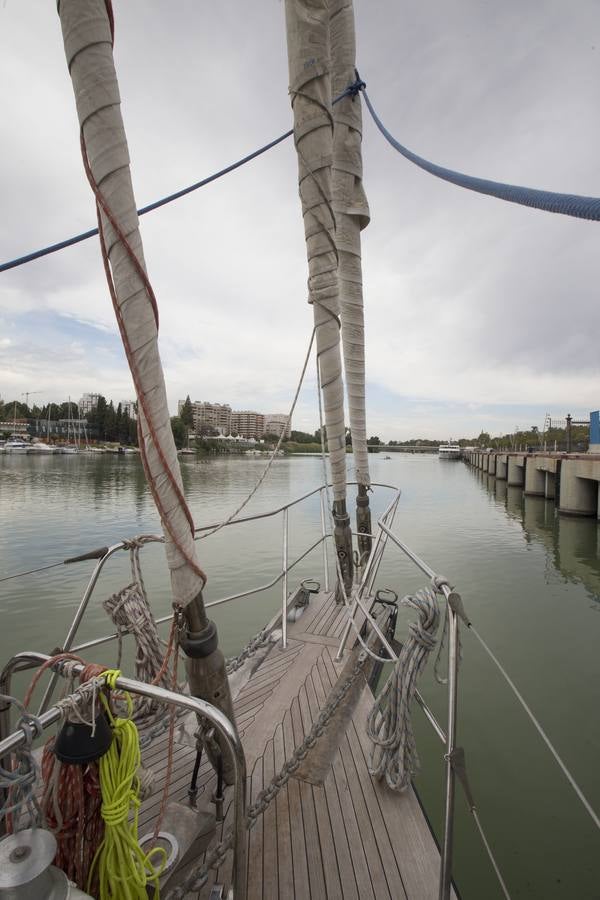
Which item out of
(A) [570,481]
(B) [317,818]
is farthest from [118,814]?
(A) [570,481]

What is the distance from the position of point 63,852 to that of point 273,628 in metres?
3.38

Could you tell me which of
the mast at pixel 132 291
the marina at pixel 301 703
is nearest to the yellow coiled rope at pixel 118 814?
the marina at pixel 301 703

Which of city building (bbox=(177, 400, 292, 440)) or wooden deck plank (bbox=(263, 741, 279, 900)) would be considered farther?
city building (bbox=(177, 400, 292, 440))

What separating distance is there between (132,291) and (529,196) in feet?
5.53

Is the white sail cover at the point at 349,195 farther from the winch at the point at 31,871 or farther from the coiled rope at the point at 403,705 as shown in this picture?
the winch at the point at 31,871

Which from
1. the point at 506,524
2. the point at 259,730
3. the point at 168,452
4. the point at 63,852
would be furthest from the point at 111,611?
the point at 506,524

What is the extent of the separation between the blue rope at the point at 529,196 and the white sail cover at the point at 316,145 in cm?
80

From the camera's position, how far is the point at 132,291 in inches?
58.6

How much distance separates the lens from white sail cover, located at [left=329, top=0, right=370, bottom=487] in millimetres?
4285

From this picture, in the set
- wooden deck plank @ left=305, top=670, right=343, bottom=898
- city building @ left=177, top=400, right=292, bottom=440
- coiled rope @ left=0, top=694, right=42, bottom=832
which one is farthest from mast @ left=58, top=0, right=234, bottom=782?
city building @ left=177, top=400, right=292, bottom=440

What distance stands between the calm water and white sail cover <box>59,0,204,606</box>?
3.15 m

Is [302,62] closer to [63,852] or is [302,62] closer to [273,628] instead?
[63,852]

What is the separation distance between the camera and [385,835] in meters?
2.09

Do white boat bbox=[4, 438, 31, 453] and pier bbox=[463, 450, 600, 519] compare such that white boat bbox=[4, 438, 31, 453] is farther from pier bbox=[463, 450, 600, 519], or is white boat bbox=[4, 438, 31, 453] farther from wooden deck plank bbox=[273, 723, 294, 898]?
wooden deck plank bbox=[273, 723, 294, 898]
